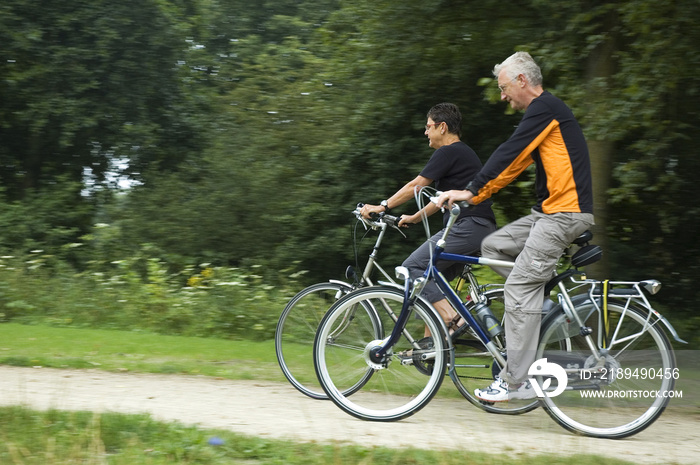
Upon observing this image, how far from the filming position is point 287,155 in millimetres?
16766

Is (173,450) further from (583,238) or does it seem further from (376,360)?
(583,238)

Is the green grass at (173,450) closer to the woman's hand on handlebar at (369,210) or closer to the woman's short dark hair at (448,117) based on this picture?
the woman's hand on handlebar at (369,210)

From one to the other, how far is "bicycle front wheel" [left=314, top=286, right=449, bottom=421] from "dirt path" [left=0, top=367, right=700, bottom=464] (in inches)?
6.2

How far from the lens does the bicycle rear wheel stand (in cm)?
630

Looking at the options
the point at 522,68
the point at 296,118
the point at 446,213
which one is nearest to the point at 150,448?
the point at 446,213

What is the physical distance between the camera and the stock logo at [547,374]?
17.1ft

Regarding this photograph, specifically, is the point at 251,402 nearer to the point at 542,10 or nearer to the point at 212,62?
the point at 542,10

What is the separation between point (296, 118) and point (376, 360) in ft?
38.7

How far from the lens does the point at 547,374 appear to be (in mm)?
5219

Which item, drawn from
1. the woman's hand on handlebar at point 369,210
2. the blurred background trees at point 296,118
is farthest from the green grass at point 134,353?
the blurred background trees at point 296,118

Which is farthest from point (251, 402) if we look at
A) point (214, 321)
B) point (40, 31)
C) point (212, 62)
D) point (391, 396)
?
point (212, 62)

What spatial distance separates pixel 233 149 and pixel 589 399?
12764 mm

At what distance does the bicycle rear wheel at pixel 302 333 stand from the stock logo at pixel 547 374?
1.68 m

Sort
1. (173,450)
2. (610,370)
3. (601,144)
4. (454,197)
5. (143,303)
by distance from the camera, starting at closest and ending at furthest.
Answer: (173,450) < (610,370) < (454,197) < (601,144) < (143,303)
